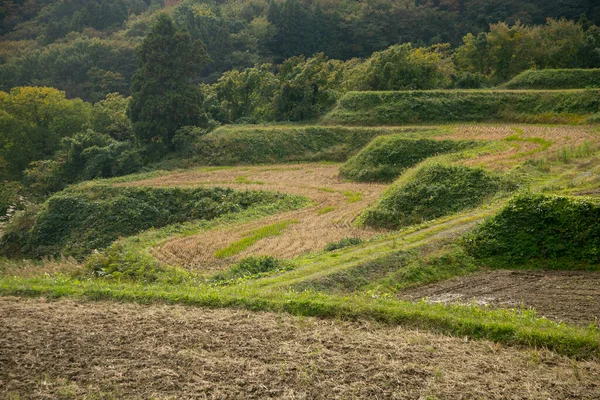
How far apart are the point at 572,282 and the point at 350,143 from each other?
25.3 meters

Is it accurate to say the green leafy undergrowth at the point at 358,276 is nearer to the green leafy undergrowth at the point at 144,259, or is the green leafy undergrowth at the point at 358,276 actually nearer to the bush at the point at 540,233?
the bush at the point at 540,233

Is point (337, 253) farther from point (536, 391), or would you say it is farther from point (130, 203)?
point (130, 203)

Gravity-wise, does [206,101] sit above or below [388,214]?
above

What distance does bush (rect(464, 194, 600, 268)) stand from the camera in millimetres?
13734

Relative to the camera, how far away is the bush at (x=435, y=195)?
2020cm

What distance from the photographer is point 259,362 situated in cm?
944

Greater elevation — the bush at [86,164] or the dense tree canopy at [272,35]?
the dense tree canopy at [272,35]

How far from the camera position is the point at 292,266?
1590 centimetres

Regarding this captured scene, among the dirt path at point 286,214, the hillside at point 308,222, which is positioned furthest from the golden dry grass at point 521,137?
the dirt path at point 286,214

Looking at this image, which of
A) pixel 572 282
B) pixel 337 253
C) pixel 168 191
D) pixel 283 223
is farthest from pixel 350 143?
pixel 572 282

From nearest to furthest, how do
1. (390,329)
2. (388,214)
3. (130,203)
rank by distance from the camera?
(390,329) → (388,214) → (130,203)

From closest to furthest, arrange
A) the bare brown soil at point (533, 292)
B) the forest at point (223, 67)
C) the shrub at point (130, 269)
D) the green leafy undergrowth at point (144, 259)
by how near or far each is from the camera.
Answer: the bare brown soil at point (533, 292), the shrub at point (130, 269), the green leafy undergrowth at point (144, 259), the forest at point (223, 67)

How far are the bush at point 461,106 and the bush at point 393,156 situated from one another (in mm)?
7524

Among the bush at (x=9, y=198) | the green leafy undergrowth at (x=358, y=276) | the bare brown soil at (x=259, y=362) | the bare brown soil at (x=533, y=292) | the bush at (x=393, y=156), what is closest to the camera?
the bare brown soil at (x=259, y=362)
